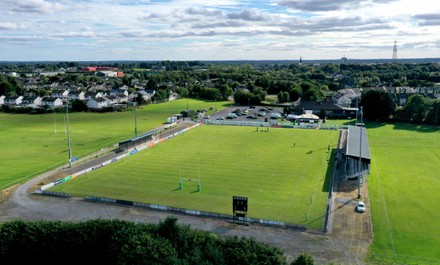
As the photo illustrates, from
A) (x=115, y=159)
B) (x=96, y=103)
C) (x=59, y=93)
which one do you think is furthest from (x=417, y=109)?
(x=59, y=93)

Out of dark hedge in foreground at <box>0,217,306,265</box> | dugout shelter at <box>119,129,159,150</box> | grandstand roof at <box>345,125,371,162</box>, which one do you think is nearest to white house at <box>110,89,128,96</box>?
dugout shelter at <box>119,129,159,150</box>

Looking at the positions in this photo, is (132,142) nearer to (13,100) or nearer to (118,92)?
(13,100)

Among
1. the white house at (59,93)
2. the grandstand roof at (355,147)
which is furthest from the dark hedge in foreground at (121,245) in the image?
the white house at (59,93)

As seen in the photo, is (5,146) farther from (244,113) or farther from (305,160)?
Result: (244,113)

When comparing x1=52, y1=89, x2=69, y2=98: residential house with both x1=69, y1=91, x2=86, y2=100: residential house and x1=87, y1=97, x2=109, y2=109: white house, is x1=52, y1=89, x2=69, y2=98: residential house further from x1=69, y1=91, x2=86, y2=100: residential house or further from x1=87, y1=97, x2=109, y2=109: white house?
x1=87, y1=97, x2=109, y2=109: white house

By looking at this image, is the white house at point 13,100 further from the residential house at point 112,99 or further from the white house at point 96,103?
the residential house at point 112,99

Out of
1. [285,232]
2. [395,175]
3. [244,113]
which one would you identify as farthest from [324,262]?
[244,113]
